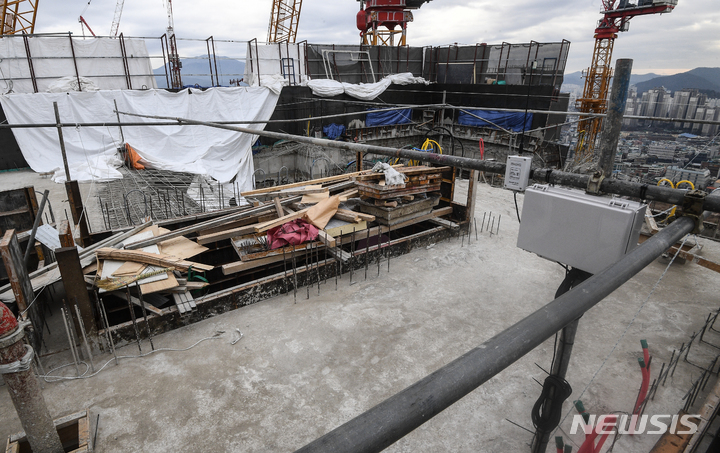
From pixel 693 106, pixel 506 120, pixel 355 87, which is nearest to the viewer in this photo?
pixel 693 106

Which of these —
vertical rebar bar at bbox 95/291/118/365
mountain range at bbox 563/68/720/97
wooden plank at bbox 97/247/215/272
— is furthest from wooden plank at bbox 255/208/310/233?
mountain range at bbox 563/68/720/97

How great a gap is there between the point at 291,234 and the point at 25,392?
3.91 metres

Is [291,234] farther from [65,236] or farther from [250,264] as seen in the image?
[65,236]

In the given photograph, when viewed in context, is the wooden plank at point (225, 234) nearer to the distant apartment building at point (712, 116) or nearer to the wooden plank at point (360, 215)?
the wooden plank at point (360, 215)

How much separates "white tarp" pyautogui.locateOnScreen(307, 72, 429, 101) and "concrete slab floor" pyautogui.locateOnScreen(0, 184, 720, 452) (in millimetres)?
14084

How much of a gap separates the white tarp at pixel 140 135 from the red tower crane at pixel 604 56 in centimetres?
2507

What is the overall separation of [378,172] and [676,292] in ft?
18.9

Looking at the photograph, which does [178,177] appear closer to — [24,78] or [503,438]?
[24,78]

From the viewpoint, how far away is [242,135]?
52.5ft

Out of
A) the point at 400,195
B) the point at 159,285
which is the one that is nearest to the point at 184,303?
the point at 159,285

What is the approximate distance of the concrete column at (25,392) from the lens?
2.76m

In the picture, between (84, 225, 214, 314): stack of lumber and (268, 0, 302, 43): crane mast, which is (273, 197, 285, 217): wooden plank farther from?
(268, 0, 302, 43): crane mast

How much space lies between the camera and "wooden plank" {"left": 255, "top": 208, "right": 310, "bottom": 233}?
6433mm

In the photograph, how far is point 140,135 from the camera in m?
14.7
